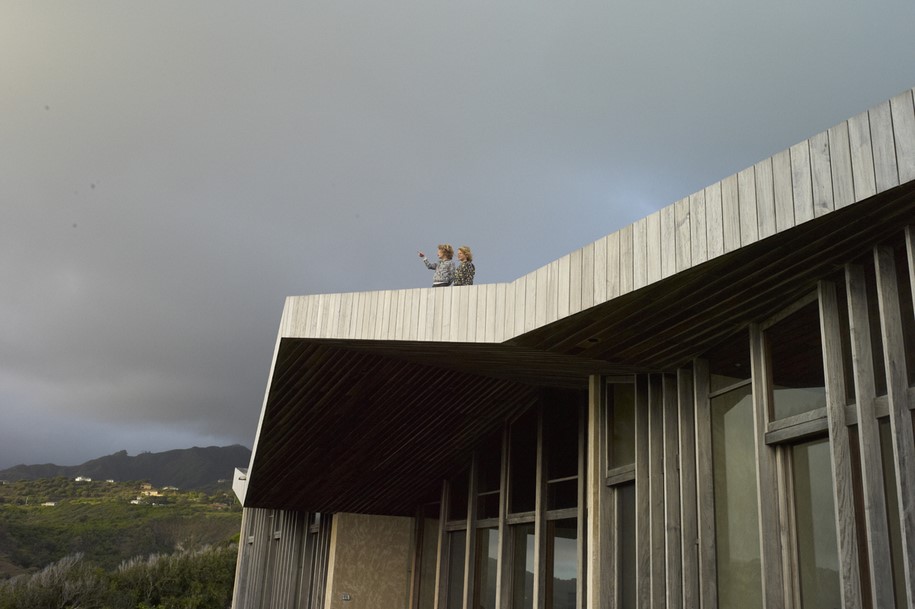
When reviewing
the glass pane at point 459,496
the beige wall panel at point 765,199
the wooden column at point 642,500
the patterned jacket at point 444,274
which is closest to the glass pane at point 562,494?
the wooden column at point 642,500

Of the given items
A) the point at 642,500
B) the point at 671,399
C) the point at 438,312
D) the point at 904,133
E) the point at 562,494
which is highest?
the point at 904,133

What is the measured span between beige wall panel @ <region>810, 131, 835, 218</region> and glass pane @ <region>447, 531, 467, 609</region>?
876 centimetres

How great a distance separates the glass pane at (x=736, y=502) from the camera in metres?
6.17

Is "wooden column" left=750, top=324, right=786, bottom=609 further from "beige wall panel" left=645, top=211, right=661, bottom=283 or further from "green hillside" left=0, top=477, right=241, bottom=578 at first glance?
"green hillside" left=0, top=477, right=241, bottom=578

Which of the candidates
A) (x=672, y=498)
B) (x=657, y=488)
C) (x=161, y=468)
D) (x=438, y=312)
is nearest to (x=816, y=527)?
(x=672, y=498)

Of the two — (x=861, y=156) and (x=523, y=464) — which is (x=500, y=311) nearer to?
(x=861, y=156)

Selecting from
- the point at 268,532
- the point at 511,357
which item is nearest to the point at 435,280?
the point at 511,357

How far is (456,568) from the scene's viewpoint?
12.3 metres

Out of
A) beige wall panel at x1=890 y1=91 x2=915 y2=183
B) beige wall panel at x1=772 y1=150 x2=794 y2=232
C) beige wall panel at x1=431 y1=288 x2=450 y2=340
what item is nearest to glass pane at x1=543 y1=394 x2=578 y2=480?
beige wall panel at x1=431 y1=288 x2=450 y2=340

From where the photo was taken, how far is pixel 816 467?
557cm

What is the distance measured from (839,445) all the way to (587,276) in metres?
2.05

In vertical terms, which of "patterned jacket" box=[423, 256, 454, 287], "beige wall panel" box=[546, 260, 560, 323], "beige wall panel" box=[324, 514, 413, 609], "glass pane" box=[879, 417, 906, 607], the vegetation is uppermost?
"patterned jacket" box=[423, 256, 454, 287]

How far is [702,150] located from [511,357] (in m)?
75.1

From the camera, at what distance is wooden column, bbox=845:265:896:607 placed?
4723 millimetres
